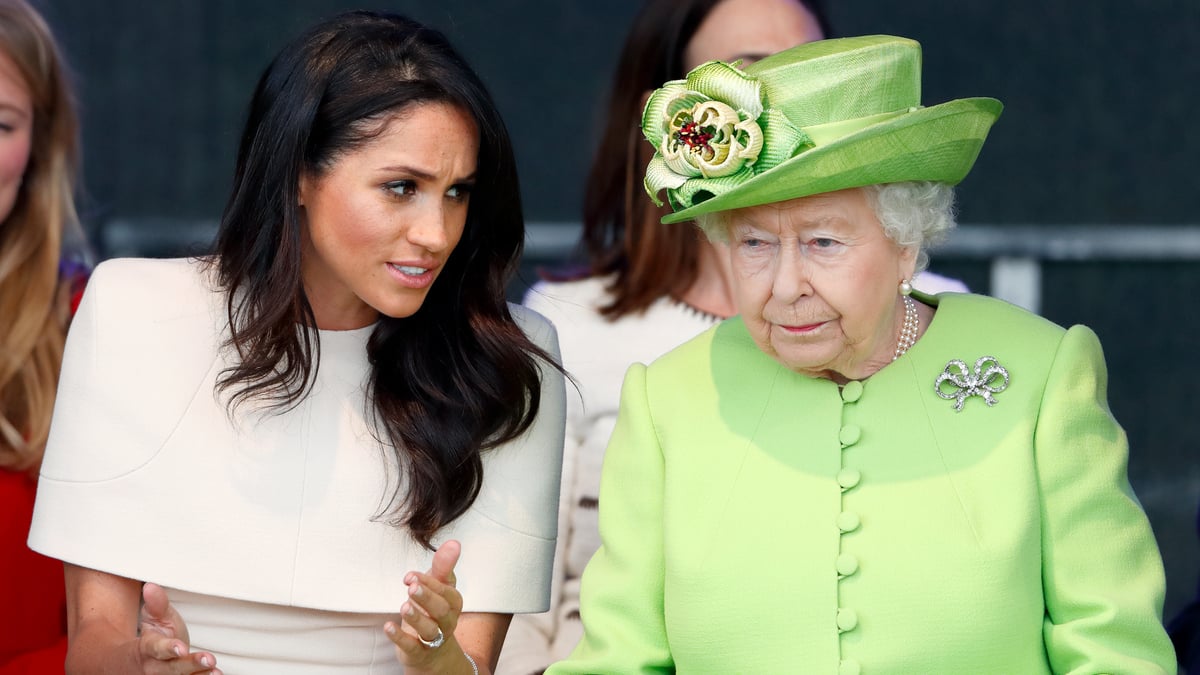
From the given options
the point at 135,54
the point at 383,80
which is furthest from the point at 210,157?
the point at 383,80

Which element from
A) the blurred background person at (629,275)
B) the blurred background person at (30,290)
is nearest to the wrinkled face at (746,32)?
the blurred background person at (629,275)

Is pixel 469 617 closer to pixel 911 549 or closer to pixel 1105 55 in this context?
pixel 911 549

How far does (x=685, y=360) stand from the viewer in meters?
2.97

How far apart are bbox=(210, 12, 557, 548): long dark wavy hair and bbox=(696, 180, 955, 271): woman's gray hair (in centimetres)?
56

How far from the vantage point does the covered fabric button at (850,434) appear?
2.75m

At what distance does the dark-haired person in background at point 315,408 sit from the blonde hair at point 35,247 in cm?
51

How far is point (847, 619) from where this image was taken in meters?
2.63

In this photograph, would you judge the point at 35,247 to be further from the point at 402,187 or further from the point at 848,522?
the point at 848,522

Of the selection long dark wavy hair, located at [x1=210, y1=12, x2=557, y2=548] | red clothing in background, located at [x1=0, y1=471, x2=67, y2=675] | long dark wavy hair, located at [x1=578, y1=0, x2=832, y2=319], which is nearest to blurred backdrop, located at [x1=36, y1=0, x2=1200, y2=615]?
long dark wavy hair, located at [x1=578, y1=0, x2=832, y2=319]

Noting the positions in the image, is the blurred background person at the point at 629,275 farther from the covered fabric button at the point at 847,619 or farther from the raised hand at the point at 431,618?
the covered fabric button at the point at 847,619

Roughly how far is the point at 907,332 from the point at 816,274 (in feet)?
0.90

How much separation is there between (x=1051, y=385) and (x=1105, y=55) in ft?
9.76

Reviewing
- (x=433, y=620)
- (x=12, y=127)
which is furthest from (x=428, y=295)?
(x=12, y=127)

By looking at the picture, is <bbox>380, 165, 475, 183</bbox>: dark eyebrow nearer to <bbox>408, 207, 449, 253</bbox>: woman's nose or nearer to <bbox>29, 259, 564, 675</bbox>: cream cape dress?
<bbox>408, 207, 449, 253</bbox>: woman's nose
